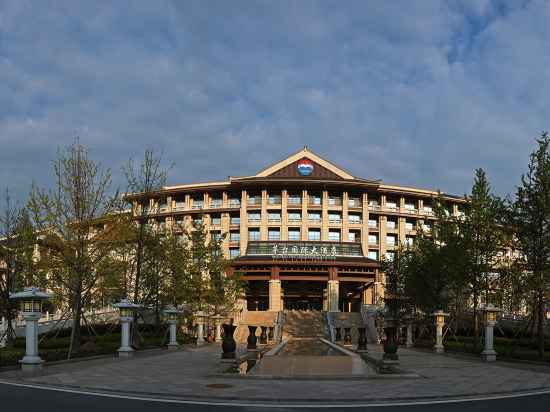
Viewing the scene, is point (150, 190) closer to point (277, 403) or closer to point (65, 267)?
point (65, 267)

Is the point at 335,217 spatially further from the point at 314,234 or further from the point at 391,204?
the point at 391,204

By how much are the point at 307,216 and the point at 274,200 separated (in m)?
5.33

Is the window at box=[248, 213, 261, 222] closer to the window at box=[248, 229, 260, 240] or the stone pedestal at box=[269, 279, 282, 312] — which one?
the window at box=[248, 229, 260, 240]

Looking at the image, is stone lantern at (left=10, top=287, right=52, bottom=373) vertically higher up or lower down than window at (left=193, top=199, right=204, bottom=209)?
lower down

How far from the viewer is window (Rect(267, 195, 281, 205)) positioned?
77.2m

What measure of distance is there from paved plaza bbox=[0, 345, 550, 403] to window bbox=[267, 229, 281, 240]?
54.8 metres

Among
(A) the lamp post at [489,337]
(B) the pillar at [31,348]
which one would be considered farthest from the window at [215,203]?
(B) the pillar at [31,348]

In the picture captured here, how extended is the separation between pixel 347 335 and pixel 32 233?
2337 centimetres

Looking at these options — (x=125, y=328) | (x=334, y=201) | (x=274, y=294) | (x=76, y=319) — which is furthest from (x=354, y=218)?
(x=76, y=319)

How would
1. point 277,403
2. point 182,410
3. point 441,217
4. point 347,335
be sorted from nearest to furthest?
1. point 182,410
2. point 277,403
3. point 441,217
4. point 347,335

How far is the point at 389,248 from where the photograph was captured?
3145 inches

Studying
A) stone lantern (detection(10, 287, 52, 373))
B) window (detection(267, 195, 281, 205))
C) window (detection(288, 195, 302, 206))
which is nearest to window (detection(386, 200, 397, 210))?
window (detection(288, 195, 302, 206))

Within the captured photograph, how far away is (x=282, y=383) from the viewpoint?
1585cm

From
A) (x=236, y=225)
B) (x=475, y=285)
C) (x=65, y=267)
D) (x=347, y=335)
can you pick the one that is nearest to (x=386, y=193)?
(x=236, y=225)
